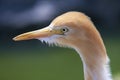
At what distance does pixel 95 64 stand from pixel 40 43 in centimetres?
511

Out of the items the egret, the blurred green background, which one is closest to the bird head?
the egret

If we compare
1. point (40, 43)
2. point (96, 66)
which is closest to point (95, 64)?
point (96, 66)

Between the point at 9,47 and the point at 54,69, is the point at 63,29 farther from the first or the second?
the point at 9,47

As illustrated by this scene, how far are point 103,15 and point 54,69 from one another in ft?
5.24

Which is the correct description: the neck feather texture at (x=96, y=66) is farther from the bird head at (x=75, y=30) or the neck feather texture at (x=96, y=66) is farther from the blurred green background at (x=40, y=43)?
the blurred green background at (x=40, y=43)

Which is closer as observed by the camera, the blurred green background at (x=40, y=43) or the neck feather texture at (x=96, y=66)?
the neck feather texture at (x=96, y=66)

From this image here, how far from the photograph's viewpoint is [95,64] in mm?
2908

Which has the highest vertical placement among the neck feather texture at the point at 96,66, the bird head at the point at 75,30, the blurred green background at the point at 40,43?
the blurred green background at the point at 40,43

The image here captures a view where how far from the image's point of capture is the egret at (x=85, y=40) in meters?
2.85

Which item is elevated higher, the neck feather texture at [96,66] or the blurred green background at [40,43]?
the blurred green background at [40,43]

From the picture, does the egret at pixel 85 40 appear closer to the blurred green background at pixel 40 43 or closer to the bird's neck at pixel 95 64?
→ the bird's neck at pixel 95 64

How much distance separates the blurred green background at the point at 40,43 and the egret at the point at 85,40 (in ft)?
13.9

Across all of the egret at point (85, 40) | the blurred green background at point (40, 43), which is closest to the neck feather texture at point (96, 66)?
the egret at point (85, 40)

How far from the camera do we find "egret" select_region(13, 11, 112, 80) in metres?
2.85
